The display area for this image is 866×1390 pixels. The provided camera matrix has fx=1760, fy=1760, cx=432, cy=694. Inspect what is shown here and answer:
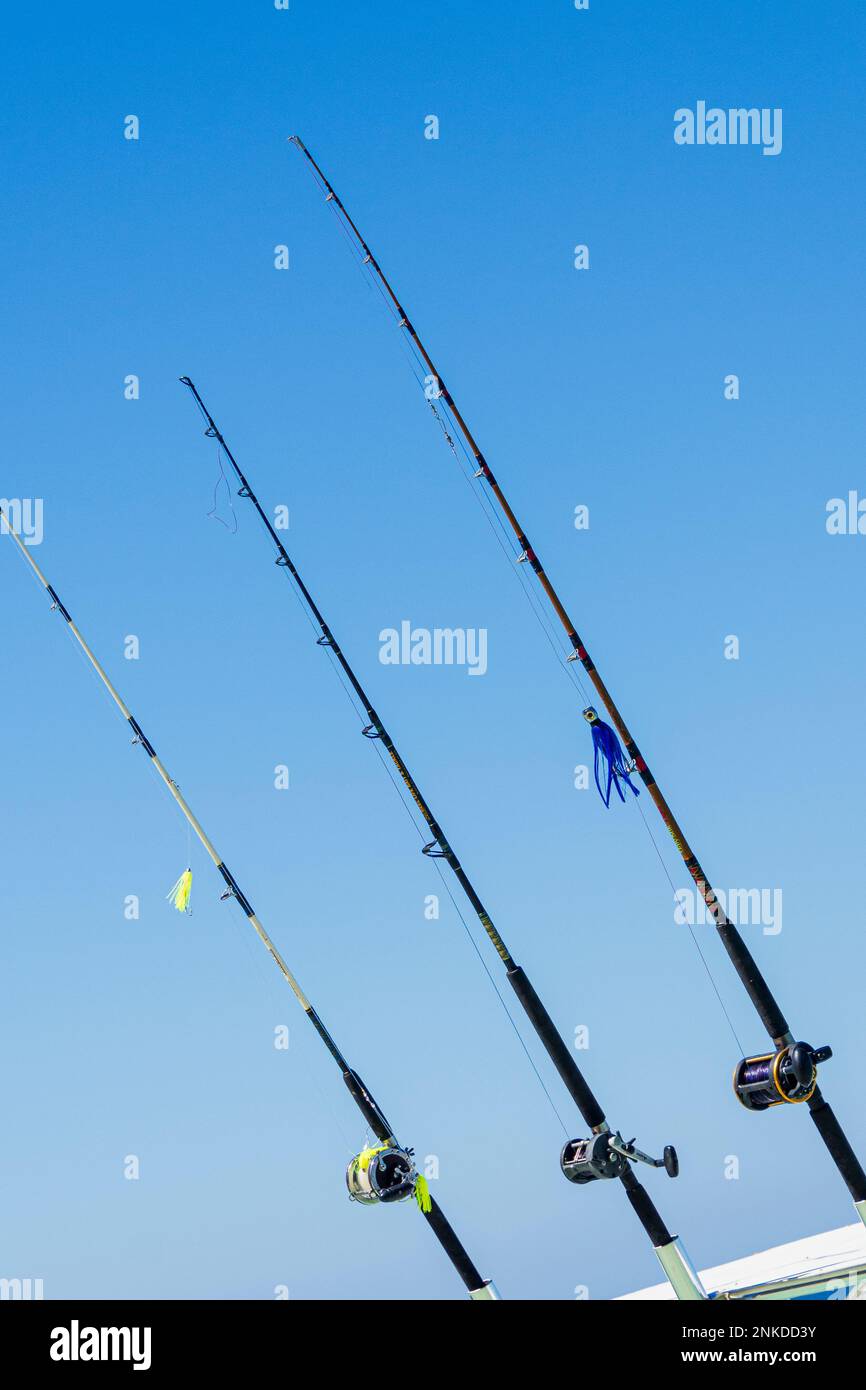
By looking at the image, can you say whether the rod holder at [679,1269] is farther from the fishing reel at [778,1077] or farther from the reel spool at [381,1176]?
the reel spool at [381,1176]

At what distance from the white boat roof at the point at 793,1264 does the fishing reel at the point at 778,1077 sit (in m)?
1.65

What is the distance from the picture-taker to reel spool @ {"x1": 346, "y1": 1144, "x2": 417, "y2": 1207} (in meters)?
16.7

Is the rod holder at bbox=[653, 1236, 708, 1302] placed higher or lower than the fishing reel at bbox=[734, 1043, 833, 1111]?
lower

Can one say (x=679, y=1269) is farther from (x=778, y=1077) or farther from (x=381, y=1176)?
(x=381, y=1176)

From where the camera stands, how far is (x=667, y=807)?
1745cm

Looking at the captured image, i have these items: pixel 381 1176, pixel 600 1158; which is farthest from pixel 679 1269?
pixel 381 1176

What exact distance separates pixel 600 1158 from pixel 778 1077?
1789 millimetres

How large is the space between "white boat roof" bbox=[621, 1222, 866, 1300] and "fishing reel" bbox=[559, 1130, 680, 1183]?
1848 mm

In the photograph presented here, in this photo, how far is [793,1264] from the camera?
18219 millimetres

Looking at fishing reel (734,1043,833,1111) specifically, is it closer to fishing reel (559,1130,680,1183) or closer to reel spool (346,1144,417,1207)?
fishing reel (559,1130,680,1183)

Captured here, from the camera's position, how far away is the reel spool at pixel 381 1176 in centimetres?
1666

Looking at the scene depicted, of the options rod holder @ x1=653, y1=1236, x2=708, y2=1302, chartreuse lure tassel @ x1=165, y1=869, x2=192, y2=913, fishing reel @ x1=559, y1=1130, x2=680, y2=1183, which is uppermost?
chartreuse lure tassel @ x1=165, y1=869, x2=192, y2=913
